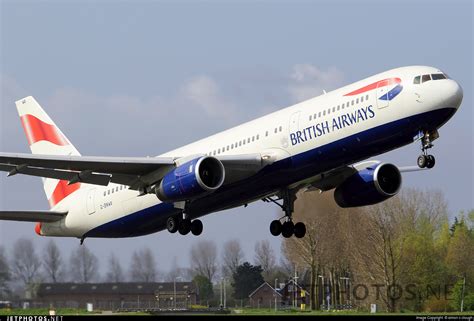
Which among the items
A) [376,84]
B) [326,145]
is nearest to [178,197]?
[326,145]

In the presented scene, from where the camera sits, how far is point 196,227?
144 ft

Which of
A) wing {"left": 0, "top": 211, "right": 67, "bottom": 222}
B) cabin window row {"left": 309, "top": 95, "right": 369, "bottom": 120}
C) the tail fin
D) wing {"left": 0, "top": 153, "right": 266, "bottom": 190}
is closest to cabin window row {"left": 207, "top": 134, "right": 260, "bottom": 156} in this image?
wing {"left": 0, "top": 153, "right": 266, "bottom": 190}

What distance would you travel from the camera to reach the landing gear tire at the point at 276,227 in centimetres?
4566

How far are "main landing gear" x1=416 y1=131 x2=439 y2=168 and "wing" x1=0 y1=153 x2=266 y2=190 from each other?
20.2 ft

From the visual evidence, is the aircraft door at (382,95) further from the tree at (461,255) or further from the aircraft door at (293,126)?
the tree at (461,255)

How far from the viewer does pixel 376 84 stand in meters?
37.6

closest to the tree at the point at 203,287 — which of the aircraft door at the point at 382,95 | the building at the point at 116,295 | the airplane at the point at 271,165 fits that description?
the building at the point at 116,295

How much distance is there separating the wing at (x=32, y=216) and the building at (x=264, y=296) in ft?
39.5

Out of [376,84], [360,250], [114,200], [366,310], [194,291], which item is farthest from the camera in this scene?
[194,291]

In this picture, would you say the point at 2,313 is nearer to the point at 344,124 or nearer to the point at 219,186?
the point at 219,186

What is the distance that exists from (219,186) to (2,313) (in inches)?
554

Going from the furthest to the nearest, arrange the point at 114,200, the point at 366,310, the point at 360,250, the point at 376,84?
the point at 360,250 → the point at 366,310 → the point at 114,200 → the point at 376,84

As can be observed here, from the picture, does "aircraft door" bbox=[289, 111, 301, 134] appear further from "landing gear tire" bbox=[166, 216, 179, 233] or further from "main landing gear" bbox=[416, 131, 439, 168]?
"landing gear tire" bbox=[166, 216, 179, 233]

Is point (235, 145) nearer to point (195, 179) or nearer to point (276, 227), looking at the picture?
point (195, 179)
